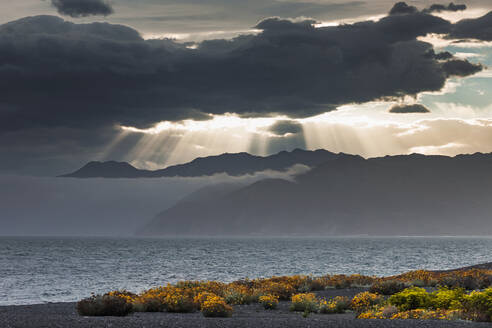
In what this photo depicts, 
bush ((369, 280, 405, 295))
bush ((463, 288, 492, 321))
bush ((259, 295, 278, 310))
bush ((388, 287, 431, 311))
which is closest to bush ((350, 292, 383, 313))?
bush ((388, 287, 431, 311))

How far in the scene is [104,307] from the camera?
24.0 meters

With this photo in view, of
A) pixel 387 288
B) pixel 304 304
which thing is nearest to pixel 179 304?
pixel 304 304

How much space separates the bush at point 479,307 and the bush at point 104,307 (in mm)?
13171

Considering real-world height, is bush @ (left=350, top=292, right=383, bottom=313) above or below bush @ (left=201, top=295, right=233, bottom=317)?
below

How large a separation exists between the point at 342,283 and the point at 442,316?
55.8 feet

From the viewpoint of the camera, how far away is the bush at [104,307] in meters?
23.9

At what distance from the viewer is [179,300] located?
1052 inches

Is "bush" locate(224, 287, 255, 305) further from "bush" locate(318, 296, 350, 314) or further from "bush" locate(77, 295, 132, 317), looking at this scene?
"bush" locate(77, 295, 132, 317)

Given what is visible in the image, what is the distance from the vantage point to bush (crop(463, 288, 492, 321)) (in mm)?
22188

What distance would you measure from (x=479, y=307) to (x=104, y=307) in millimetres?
14344

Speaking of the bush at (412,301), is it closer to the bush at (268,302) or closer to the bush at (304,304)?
the bush at (304,304)

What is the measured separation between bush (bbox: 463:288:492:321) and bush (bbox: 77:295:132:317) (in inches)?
519

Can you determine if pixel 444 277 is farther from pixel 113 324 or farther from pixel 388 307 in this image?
pixel 113 324

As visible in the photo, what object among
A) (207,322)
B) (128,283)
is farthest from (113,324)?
(128,283)
